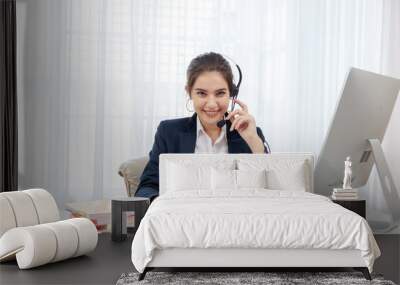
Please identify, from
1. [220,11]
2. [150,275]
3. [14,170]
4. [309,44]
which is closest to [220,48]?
[220,11]

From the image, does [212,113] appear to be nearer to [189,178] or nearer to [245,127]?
[245,127]

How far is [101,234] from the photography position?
5863 mm

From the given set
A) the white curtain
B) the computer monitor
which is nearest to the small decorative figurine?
the computer monitor

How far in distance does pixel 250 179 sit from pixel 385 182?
1365 millimetres

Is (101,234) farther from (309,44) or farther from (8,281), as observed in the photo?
(309,44)

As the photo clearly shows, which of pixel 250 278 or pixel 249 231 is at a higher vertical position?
pixel 249 231

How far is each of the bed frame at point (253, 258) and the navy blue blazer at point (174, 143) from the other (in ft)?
5.80

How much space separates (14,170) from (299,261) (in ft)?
13.0

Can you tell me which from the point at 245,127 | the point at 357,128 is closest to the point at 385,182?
the point at 357,128

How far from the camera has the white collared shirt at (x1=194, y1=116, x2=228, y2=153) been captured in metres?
5.92

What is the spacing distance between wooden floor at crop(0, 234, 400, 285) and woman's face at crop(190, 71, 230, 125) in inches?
59.4

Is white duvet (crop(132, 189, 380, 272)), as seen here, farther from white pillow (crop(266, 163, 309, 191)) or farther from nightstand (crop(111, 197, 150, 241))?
nightstand (crop(111, 197, 150, 241))

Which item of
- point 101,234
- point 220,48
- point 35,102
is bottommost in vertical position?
point 101,234

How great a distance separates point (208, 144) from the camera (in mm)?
5938
